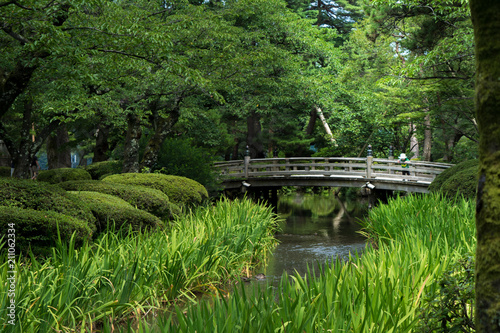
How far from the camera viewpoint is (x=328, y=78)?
2056 centimetres

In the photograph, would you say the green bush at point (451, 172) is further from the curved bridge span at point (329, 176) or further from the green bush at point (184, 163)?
the green bush at point (184, 163)

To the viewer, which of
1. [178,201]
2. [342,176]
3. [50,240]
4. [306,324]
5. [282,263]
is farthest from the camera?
[342,176]

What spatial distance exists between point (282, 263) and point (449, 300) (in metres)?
5.72

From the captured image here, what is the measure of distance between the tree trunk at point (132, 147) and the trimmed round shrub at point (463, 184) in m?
9.09

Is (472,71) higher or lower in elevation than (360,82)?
lower

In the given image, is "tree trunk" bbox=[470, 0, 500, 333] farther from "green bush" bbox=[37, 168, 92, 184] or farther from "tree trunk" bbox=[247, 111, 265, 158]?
"tree trunk" bbox=[247, 111, 265, 158]

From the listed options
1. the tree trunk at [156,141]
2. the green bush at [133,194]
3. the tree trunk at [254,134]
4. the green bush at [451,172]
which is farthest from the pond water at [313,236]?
the tree trunk at [156,141]

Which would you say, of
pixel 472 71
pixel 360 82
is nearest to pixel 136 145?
pixel 472 71

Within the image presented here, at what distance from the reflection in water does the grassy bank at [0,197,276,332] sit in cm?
124

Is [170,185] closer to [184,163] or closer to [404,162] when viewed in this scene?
[184,163]

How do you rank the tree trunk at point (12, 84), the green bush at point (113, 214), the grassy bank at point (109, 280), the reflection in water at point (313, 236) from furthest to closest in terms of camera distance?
the reflection in water at point (313, 236), the tree trunk at point (12, 84), the green bush at point (113, 214), the grassy bank at point (109, 280)

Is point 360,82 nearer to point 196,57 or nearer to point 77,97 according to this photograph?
point 196,57

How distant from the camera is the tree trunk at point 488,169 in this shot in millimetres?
2244

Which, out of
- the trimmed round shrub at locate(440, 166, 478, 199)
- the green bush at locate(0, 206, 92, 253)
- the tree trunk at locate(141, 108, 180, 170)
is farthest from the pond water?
the tree trunk at locate(141, 108, 180, 170)
